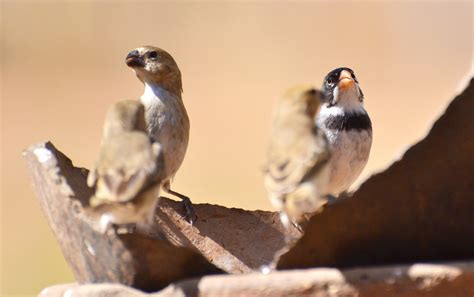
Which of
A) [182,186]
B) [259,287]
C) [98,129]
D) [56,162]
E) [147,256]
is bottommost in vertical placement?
[259,287]

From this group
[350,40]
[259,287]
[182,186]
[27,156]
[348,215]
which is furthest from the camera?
[350,40]

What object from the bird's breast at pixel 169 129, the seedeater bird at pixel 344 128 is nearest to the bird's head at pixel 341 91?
the seedeater bird at pixel 344 128

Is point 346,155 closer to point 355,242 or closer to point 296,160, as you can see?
point 355,242

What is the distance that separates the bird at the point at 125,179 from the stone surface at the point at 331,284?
226 millimetres

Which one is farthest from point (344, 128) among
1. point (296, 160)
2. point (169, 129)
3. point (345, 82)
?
point (296, 160)

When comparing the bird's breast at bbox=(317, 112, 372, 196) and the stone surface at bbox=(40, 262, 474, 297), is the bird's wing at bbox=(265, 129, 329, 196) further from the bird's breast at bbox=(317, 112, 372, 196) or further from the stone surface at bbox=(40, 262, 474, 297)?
the bird's breast at bbox=(317, 112, 372, 196)

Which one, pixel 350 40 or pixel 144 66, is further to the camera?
pixel 350 40

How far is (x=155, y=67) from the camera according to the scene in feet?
17.5

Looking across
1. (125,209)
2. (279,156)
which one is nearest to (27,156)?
(125,209)

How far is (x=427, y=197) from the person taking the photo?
3.70m

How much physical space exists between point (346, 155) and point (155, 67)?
38.1 inches

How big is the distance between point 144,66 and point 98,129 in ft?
30.0

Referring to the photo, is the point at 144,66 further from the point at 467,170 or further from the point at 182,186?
the point at 182,186

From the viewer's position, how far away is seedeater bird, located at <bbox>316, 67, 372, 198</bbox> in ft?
16.5
